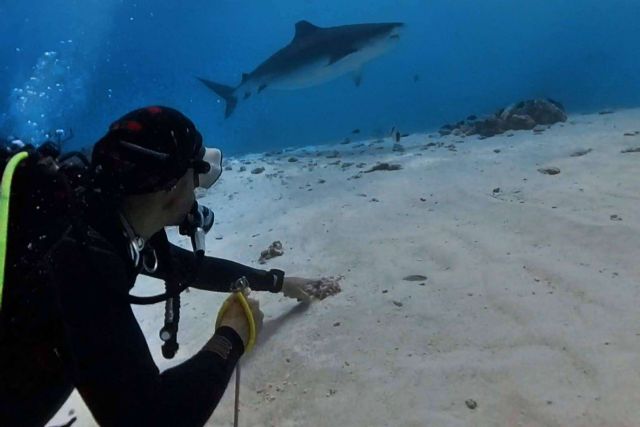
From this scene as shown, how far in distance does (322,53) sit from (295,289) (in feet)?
33.5

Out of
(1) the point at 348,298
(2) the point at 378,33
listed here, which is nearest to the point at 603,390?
(1) the point at 348,298

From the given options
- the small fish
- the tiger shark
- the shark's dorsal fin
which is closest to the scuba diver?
the small fish

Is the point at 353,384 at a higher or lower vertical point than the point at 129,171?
lower

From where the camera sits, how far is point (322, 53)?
42.8 ft

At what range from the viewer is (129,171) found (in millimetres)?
1794

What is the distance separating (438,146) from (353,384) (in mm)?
9434

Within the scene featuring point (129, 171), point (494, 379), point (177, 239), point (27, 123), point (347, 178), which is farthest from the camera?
point (27, 123)

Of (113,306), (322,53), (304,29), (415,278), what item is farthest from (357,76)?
(113,306)

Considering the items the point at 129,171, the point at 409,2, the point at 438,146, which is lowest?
the point at 438,146

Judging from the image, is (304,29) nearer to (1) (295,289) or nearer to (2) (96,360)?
(1) (295,289)

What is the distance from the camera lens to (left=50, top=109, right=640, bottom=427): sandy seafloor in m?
2.54

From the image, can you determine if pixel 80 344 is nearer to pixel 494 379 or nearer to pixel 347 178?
pixel 494 379

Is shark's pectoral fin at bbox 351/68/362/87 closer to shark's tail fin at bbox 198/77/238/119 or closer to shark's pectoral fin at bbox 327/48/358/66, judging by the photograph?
shark's pectoral fin at bbox 327/48/358/66

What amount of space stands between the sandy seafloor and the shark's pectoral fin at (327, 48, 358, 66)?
6.74 meters
